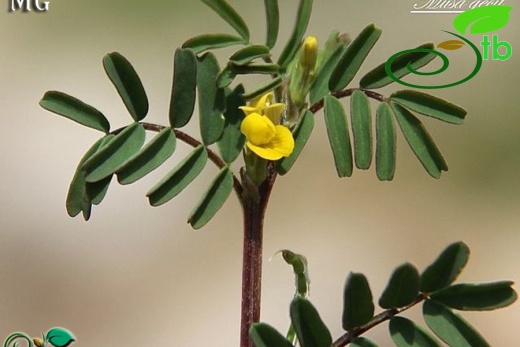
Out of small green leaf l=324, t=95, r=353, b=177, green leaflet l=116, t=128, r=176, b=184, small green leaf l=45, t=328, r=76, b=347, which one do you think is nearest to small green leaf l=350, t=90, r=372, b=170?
small green leaf l=324, t=95, r=353, b=177

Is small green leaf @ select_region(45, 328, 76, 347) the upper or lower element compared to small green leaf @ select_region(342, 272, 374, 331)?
lower

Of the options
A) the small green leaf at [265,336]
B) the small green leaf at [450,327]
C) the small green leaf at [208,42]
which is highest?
the small green leaf at [208,42]

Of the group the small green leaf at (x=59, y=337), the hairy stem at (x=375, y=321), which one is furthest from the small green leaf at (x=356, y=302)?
the small green leaf at (x=59, y=337)

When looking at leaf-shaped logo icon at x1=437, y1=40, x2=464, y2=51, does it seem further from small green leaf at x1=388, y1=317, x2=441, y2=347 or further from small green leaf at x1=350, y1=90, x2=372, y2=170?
small green leaf at x1=388, y1=317, x2=441, y2=347

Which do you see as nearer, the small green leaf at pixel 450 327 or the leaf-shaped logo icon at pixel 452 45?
the small green leaf at pixel 450 327

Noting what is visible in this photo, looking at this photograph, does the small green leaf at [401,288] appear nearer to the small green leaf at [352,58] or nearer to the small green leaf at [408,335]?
the small green leaf at [408,335]

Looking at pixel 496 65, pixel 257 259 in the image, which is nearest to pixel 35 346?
pixel 257 259
